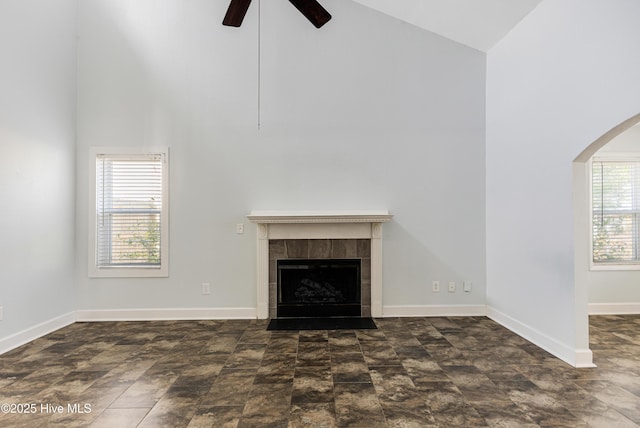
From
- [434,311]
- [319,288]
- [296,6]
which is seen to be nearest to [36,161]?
[296,6]

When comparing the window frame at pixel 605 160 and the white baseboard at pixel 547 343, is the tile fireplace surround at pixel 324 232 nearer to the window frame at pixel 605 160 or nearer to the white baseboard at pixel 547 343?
the white baseboard at pixel 547 343

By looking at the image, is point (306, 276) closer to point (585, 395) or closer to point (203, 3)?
point (585, 395)

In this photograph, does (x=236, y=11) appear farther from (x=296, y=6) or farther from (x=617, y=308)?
(x=617, y=308)

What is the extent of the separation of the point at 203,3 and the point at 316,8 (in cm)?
210

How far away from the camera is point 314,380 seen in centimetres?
279

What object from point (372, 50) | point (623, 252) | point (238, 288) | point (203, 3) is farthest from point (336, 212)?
point (623, 252)

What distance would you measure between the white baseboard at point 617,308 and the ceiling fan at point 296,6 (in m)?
4.89

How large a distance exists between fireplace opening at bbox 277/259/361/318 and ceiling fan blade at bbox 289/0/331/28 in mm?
2695

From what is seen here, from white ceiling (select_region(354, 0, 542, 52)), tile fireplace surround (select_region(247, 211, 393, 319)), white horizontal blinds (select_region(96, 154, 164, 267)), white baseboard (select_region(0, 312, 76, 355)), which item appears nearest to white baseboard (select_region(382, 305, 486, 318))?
tile fireplace surround (select_region(247, 211, 393, 319))

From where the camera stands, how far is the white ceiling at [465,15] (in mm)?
3836

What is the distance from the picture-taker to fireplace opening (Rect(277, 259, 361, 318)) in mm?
4586

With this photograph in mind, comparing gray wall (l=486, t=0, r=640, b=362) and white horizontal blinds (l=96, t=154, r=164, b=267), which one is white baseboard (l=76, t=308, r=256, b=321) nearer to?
white horizontal blinds (l=96, t=154, r=164, b=267)

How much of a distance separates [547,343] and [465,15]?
11.7 feet

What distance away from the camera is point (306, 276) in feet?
15.3
